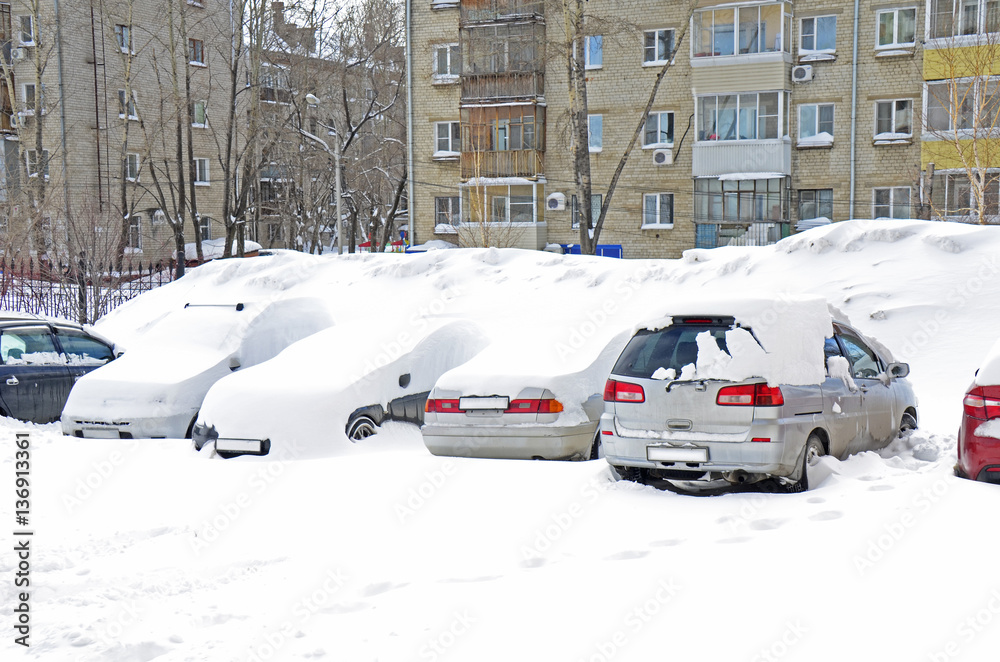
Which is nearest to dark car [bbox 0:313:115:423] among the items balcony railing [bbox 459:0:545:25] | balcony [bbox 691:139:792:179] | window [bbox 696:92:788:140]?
balcony [bbox 691:139:792:179]

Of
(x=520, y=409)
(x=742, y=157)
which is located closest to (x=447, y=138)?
(x=742, y=157)

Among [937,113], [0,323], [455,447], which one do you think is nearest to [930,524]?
[455,447]

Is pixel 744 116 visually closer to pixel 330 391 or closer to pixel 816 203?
pixel 816 203

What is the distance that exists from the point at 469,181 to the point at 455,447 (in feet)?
92.5

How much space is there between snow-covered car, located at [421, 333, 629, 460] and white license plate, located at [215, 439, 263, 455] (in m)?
1.54

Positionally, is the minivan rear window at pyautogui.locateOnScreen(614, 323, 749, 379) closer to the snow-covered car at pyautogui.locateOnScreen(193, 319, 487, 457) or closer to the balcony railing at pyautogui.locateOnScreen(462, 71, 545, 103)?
the snow-covered car at pyautogui.locateOnScreen(193, 319, 487, 457)

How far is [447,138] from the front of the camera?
38000 mm

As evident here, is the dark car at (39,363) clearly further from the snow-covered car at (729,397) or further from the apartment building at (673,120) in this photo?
the apartment building at (673,120)

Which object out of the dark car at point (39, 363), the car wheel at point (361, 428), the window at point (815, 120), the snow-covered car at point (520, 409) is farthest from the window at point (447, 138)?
the snow-covered car at point (520, 409)

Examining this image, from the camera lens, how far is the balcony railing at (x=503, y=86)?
35.3 m

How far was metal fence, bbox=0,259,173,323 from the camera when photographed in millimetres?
20359

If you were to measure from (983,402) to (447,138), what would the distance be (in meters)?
32.8

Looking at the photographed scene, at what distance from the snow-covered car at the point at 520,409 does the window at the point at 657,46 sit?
90.6 feet

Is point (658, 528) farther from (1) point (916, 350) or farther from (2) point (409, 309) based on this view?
(2) point (409, 309)
